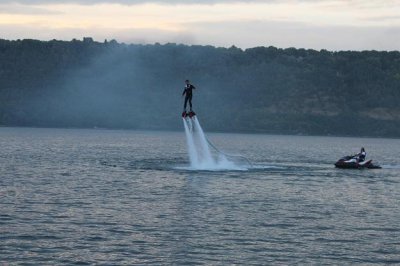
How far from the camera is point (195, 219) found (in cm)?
4609

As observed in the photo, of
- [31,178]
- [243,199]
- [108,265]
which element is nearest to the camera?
[108,265]

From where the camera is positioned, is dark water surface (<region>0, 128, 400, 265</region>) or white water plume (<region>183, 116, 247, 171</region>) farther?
white water plume (<region>183, 116, 247, 171</region>)

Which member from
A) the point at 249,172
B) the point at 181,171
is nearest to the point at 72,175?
the point at 181,171

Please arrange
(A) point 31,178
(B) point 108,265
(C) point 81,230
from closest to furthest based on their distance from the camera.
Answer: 1. (B) point 108,265
2. (C) point 81,230
3. (A) point 31,178

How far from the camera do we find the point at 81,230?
40750 mm

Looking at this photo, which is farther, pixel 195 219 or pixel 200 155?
pixel 200 155

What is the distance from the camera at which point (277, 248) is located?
37.5 metres

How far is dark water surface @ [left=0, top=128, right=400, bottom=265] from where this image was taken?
117 ft

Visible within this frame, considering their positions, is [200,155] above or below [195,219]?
above

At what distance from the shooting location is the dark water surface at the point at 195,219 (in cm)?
3566

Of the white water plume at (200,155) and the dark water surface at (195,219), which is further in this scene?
the white water plume at (200,155)

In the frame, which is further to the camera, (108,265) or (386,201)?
(386,201)

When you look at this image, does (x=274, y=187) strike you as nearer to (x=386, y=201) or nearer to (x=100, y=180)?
(x=386, y=201)

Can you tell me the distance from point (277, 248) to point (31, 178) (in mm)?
37976
